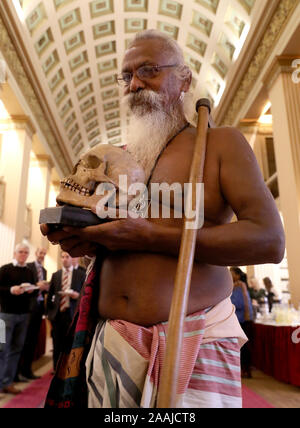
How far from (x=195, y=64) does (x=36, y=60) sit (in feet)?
20.1

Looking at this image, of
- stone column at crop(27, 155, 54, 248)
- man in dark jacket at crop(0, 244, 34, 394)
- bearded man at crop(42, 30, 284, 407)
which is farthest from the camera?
stone column at crop(27, 155, 54, 248)

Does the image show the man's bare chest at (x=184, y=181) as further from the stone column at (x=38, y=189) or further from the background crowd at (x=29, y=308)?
the stone column at (x=38, y=189)

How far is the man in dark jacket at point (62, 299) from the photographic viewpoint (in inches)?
211

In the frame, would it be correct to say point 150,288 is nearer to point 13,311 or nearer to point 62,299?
point 13,311

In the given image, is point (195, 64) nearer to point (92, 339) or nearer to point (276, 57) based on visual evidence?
point (276, 57)

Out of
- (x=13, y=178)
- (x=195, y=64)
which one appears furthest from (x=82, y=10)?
(x=13, y=178)

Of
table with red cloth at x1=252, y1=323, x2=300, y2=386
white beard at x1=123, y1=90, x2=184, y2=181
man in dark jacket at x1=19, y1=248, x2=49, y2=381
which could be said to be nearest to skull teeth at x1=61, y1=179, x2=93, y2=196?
white beard at x1=123, y1=90, x2=184, y2=181

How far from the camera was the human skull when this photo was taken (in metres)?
1.02

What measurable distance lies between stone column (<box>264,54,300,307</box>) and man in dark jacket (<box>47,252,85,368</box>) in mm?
4533

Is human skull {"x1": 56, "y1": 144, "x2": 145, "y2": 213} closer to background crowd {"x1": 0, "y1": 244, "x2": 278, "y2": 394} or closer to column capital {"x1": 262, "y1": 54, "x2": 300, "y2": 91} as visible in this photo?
background crowd {"x1": 0, "y1": 244, "x2": 278, "y2": 394}

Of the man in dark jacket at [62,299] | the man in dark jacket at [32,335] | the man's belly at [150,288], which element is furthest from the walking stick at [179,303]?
the man in dark jacket at [32,335]

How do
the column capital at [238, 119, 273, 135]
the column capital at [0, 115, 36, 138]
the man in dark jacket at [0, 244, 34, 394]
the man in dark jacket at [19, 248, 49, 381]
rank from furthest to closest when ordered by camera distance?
the column capital at [238, 119, 273, 135]
the column capital at [0, 115, 36, 138]
the man in dark jacket at [19, 248, 49, 381]
the man in dark jacket at [0, 244, 34, 394]

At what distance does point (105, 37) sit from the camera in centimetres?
1416
